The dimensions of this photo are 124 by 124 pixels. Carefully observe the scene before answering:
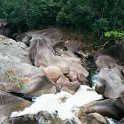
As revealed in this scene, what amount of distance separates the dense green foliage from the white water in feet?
49.1

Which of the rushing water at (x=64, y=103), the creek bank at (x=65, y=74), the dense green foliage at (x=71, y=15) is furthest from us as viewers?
the dense green foliage at (x=71, y=15)

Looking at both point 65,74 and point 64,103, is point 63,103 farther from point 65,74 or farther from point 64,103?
point 65,74

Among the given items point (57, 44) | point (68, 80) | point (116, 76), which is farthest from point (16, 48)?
point (116, 76)

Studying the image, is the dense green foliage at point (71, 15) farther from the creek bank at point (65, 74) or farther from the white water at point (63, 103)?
the white water at point (63, 103)

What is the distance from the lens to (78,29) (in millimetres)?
39250

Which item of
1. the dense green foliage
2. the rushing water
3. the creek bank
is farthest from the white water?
the dense green foliage

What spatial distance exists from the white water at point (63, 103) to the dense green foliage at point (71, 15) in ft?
49.1

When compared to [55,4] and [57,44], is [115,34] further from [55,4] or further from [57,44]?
[55,4]

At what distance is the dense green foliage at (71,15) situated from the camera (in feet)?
120

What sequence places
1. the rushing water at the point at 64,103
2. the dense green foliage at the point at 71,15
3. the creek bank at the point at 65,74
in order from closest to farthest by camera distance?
1. the rushing water at the point at 64,103
2. the creek bank at the point at 65,74
3. the dense green foliage at the point at 71,15

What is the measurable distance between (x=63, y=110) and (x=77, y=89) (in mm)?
4400

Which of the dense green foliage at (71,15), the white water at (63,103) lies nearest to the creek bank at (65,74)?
the white water at (63,103)

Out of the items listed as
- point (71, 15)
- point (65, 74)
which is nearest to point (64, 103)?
point (65, 74)

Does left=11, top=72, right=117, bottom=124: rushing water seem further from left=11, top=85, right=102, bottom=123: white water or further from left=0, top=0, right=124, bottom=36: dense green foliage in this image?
left=0, top=0, right=124, bottom=36: dense green foliage
